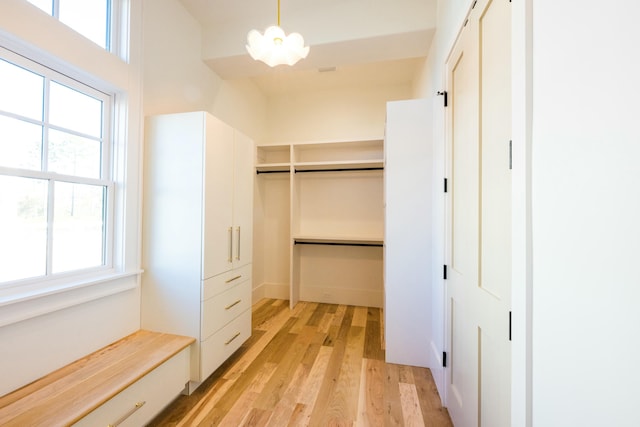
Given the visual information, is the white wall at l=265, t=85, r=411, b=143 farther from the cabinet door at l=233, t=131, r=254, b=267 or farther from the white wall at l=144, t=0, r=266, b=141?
the cabinet door at l=233, t=131, r=254, b=267

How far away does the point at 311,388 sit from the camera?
1855 millimetres

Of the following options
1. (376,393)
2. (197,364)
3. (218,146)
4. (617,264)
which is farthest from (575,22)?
(197,364)

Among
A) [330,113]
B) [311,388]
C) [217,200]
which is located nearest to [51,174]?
[217,200]

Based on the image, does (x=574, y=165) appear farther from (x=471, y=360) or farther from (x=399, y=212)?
(x=399, y=212)

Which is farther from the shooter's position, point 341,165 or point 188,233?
point 341,165

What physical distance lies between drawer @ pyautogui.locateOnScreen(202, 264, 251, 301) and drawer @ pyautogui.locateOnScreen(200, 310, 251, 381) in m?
0.32

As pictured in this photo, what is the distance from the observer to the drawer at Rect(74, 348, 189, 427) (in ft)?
4.05

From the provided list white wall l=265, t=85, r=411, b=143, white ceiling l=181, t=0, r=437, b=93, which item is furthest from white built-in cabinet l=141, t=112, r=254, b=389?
white wall l=265, t=85, r=411, b=143

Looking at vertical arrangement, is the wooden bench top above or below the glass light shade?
below

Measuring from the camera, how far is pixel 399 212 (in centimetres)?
214

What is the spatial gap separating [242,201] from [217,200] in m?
0.36

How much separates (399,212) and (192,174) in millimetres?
1659

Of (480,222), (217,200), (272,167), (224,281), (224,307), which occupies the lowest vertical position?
(224,307)

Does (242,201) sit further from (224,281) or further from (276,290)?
(276,290)
